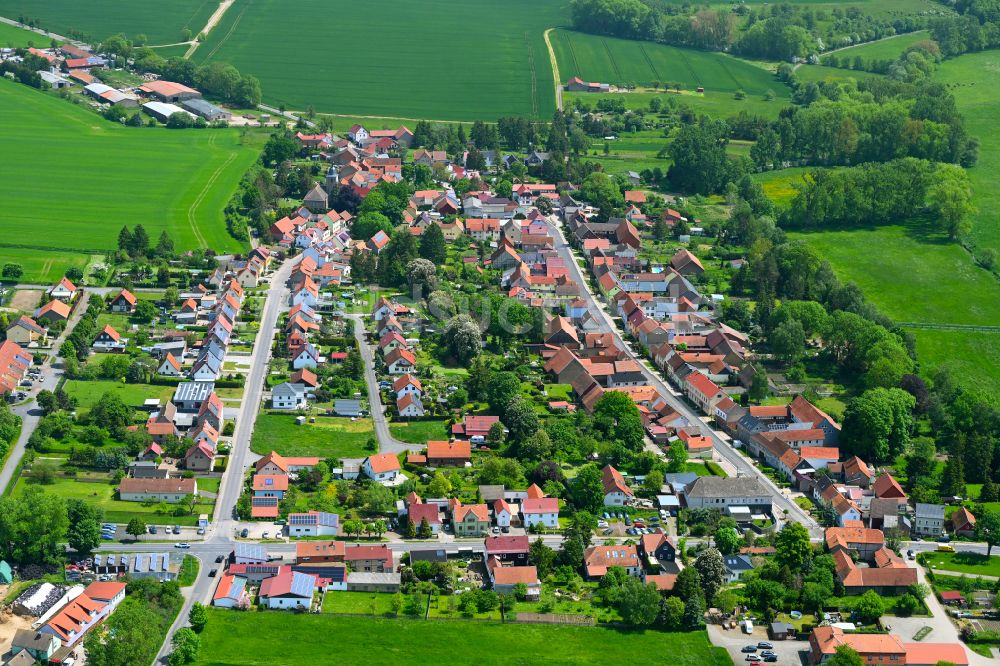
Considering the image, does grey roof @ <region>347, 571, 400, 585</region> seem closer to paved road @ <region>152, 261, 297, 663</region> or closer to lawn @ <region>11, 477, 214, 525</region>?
paved road @ <region>152, 261, 297, 663</region>

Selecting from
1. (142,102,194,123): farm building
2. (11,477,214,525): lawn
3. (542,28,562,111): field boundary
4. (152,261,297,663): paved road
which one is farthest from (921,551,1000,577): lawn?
(142,102,194,123): farm building

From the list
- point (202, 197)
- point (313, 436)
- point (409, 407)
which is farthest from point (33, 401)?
point (202, 197)

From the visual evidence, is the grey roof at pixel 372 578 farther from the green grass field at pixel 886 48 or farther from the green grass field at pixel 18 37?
the green grass field at pixel 886 48

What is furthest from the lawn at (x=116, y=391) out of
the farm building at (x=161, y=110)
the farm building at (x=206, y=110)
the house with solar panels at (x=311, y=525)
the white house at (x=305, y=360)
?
the farm building at (x=206, y=110)

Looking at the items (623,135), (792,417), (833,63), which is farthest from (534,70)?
(792,417)

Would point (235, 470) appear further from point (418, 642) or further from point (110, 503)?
point (418, 642)

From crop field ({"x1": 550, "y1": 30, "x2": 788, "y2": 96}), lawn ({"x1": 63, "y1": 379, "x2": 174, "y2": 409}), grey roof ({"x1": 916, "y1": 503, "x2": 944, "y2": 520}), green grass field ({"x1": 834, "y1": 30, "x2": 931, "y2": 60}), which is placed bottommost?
lawn ({"x1": 63, "y1": 379, "x2": 174, "y2": 409})
